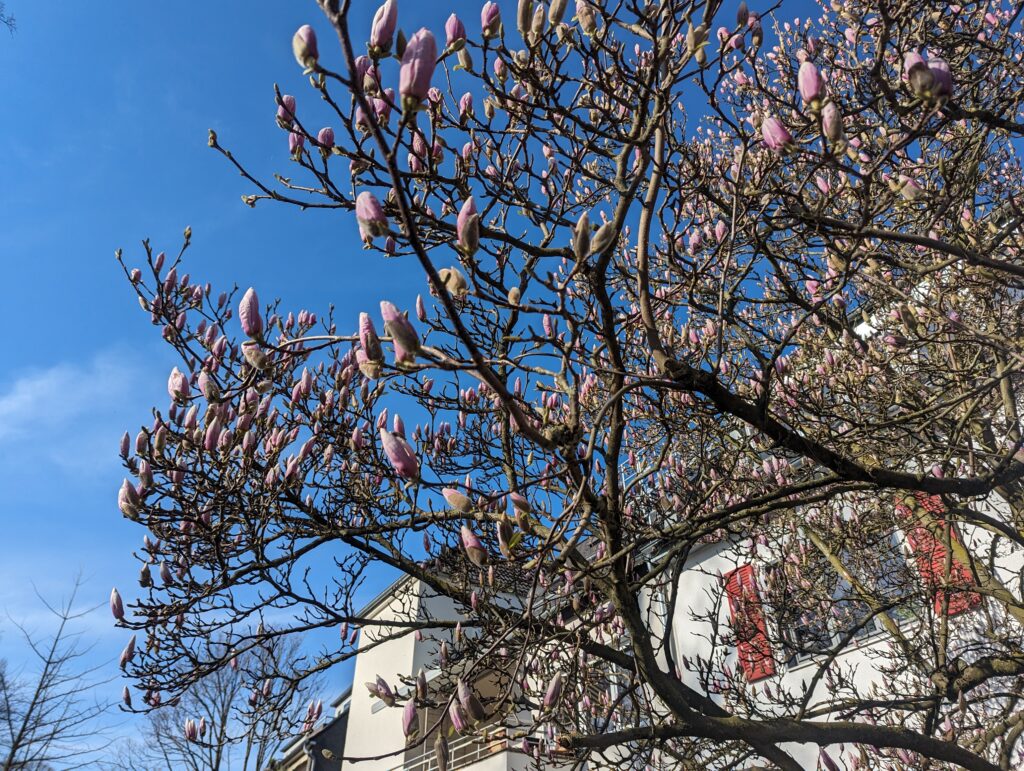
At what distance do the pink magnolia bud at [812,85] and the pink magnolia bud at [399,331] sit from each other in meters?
1.43

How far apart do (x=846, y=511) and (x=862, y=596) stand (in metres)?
3.40

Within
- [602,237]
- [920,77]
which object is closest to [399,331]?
[602,237]

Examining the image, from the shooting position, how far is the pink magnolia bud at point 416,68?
5.08 ft

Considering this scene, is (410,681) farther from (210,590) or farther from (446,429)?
(446,429)

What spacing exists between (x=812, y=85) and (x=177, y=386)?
2940mm

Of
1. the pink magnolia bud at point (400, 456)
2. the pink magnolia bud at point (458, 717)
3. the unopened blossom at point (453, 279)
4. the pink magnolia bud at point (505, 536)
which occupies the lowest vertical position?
the pink magnolia bud at point (458, 717)

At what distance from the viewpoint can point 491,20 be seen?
262cm

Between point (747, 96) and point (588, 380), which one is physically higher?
point (747, 96)

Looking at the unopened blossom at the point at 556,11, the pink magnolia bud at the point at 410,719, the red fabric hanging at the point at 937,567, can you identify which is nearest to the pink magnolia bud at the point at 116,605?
the pink magnolia bud at the point at 410,719

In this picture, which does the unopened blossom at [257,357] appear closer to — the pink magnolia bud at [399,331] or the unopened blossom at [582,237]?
the pink magnolia bud at [399,331]

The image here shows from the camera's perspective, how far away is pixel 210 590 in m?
3.79

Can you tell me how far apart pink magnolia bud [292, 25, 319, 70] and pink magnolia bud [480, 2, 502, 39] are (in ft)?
3.58

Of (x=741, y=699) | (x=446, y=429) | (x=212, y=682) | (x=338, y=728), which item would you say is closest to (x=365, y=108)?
(x=446, y=429)

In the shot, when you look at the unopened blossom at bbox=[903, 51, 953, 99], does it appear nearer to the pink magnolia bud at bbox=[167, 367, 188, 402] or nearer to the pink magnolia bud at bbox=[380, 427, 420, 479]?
the pink magnolia bud at bbox=[380, 427, 420, 479]
